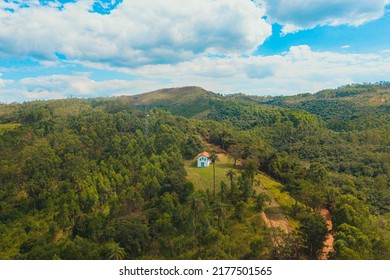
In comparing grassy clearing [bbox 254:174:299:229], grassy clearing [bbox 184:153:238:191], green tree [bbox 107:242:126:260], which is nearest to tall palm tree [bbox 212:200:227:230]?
grassy clearing [bbox 254:174:299:229]

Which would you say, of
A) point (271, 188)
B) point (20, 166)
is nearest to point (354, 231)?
point (271, 188)

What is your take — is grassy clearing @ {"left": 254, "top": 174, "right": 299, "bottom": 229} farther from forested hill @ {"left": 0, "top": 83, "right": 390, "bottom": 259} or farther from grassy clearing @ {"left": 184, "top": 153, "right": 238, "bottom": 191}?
grassy clearing @ {"left": 184, "top": 153, "right": 238, "bottom": 191}

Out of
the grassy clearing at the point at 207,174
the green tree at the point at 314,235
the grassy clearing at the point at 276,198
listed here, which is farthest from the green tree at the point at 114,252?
the grassy clearing at the point at 276,198

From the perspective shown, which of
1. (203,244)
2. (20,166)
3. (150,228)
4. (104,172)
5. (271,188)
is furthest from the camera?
(20,166)

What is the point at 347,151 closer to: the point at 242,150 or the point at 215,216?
the point at 242,150

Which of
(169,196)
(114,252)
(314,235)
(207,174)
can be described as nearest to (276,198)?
(207,174)

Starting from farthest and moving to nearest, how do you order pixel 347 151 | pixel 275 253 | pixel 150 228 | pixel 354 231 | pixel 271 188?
pixel 347 151
pixel 271 188
pixel 150 228
pixel 354 231
pixel 275 253

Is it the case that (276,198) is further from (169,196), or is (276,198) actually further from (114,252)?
(114,252)
